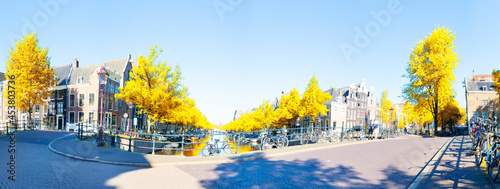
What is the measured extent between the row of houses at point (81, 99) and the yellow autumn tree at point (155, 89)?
15.5 meters

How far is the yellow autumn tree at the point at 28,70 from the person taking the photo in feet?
88.6

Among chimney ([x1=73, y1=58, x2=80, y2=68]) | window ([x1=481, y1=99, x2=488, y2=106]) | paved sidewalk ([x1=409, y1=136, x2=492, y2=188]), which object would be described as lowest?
paved sidewalk ([x1=409, y1=136, x2=492, y2=188])

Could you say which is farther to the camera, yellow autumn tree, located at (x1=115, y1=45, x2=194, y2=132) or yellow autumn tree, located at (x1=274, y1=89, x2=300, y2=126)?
yellow autumn tree, located at (x1=274, y1=89, x2=300, y2=126)

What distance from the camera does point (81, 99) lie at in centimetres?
4009

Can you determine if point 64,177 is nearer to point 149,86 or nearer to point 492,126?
point 492,126

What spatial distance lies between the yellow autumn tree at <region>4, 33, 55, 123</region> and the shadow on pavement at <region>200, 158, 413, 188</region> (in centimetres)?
2976

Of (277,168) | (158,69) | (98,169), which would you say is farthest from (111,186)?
(158,69)

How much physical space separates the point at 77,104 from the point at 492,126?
47.2 metres

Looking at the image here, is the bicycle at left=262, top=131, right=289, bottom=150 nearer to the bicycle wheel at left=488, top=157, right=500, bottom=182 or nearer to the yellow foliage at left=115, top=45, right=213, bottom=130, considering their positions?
the bicycle wheel at left=488, top=157, right=500, bottom=182

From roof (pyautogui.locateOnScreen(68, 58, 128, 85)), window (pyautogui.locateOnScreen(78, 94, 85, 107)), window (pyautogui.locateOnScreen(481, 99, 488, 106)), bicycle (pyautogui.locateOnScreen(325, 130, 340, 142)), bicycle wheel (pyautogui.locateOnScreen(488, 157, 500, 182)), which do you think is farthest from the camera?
window (pyautogui.locateOnScreen(481, 99, 488, 106))

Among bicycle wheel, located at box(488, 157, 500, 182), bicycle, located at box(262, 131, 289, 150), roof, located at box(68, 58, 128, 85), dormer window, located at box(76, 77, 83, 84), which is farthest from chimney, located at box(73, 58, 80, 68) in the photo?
bicycle wheel, located at box(488, 157, 500, 182)

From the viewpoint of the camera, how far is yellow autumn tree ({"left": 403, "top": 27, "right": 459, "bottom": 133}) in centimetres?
2512

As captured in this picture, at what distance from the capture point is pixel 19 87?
1071 inches

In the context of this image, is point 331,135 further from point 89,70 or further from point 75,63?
point 75,63
